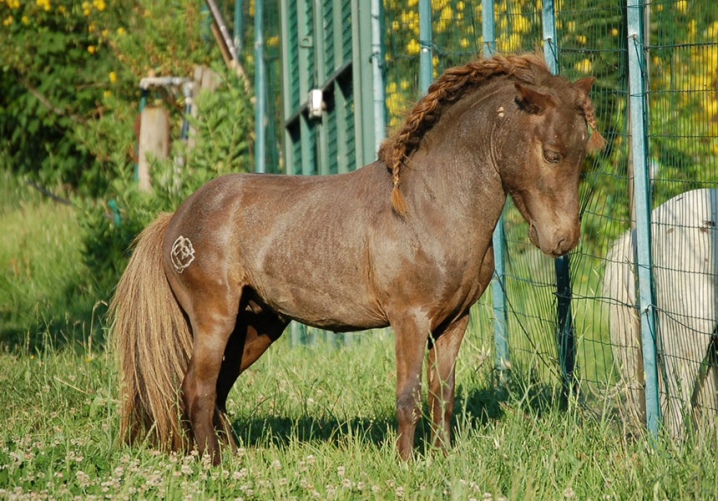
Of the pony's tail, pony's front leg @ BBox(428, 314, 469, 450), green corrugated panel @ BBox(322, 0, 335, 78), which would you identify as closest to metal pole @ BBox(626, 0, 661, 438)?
pony's front leg @ BBox(428, 314, 469, 450)

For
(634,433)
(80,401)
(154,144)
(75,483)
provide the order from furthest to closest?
1. (154,144)
2. (80,401)
3. (634,433)
4. (75,483)

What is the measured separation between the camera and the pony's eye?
3.85 metres

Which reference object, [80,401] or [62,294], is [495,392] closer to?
[80,401]

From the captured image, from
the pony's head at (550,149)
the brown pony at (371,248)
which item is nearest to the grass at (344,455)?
the brown pony at (371,248)

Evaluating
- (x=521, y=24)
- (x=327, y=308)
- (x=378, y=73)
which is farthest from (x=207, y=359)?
(x=378, y=73)

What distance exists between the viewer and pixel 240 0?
11.6 m

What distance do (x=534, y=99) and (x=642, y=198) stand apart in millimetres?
813

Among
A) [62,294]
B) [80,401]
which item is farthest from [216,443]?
[62,294]

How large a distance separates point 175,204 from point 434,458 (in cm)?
526

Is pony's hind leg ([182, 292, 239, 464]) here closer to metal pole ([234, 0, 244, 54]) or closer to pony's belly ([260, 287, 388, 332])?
pony's belly ([260, 287, 388, 332])

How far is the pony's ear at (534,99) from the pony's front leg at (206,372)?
167cm

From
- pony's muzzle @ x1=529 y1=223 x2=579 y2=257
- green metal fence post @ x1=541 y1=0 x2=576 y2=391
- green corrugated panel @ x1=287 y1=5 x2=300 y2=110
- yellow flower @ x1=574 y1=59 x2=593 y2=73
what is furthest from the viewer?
green corrugated panel @ x1=287 y1=5 x2=300 y2=110

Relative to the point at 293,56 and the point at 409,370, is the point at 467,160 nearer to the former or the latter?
the point at 409,370

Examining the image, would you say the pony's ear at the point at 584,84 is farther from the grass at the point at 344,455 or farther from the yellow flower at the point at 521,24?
the yellow flower at the point at 521,24
